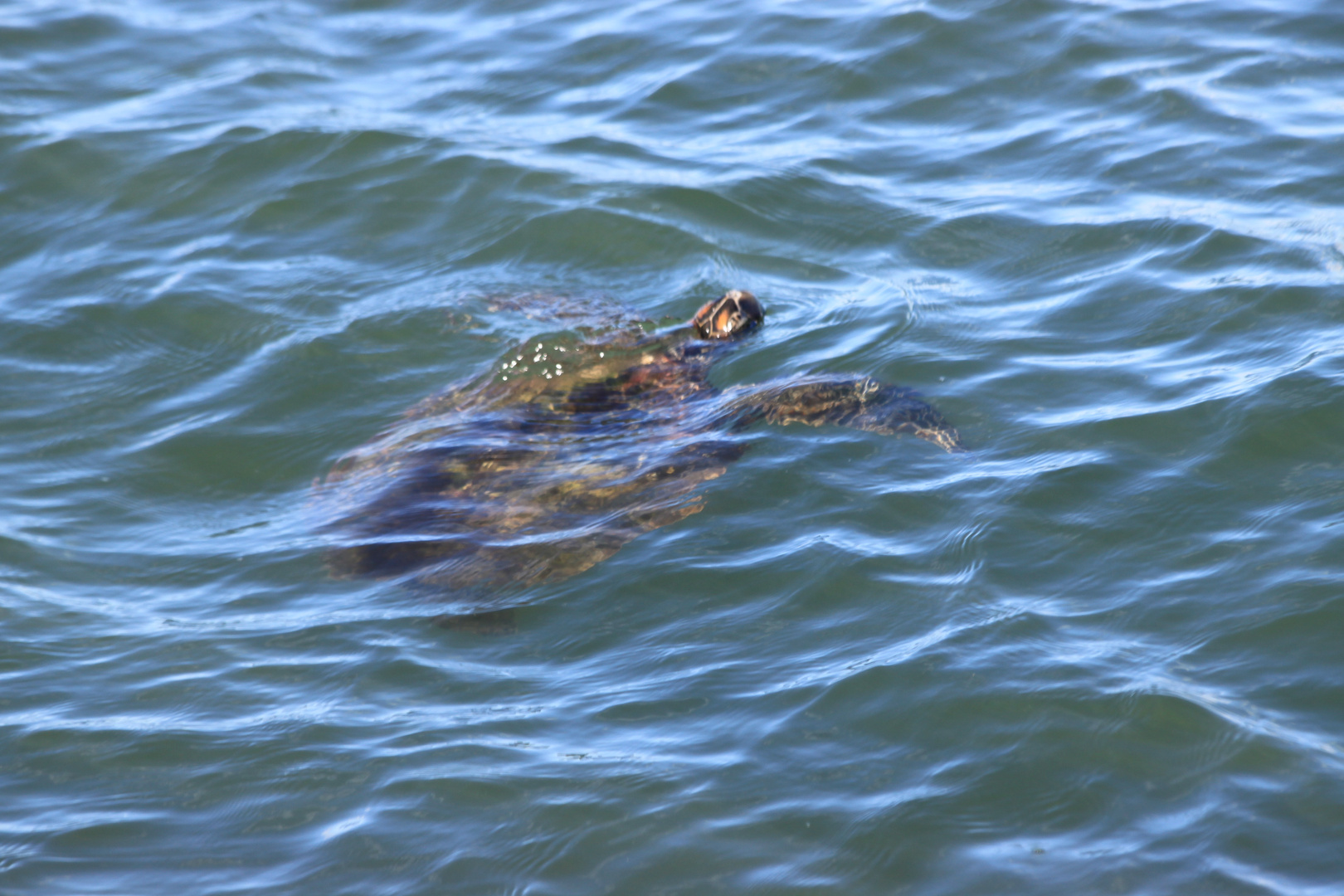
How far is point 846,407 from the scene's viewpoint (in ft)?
19.6

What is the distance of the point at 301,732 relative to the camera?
14.8 feet

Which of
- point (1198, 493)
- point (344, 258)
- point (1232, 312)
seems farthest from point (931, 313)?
point (344, 258)

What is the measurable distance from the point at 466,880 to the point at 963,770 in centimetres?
171

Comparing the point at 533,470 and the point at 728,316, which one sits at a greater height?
the point at 728,316

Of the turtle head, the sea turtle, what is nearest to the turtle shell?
the sea turtle

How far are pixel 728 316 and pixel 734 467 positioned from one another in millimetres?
1203

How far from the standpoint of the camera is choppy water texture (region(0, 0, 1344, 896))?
402 cm

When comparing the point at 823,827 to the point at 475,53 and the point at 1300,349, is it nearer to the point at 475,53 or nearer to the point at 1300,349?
the point at 1300,349

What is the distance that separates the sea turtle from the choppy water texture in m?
0.15

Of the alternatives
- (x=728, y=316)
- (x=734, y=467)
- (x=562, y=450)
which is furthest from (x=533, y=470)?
(x=728, y=316)

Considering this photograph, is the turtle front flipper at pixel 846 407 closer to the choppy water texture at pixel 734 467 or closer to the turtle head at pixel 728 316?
the choppy water texture at pixel 734 467

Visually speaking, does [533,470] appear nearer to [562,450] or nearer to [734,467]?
[562,450]

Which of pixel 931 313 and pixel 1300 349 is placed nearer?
pixel 1300 349

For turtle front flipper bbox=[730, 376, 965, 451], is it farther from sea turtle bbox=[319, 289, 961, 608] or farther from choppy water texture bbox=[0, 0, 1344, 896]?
choppy water texture bbox=[0, 0, 1344, 896]
